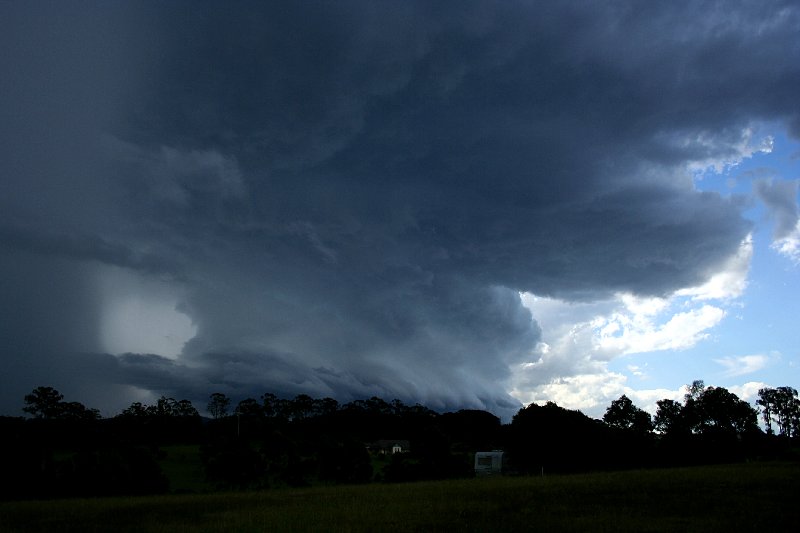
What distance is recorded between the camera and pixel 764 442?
354ft

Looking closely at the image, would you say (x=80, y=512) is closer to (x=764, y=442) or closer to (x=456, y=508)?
(x=456, y=508)

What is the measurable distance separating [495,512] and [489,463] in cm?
7091

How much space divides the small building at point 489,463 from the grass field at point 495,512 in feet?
172

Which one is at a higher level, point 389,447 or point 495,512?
point 389,447

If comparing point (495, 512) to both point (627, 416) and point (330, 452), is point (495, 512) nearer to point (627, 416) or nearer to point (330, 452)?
point (330, 452)

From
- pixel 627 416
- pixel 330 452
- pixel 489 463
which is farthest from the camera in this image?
pixel 627 416

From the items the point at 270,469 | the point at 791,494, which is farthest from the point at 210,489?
the point at 791,494

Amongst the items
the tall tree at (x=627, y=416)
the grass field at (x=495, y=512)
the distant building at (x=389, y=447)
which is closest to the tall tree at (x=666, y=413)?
the tall tree at (x=627, y=416)

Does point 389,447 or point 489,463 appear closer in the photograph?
point 489,463

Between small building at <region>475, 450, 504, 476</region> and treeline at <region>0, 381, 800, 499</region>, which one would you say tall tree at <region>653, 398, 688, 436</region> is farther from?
small building at <region>475, 450, 504, 476</region>

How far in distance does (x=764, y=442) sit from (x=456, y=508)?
98.9 meters

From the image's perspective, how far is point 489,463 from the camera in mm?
98312

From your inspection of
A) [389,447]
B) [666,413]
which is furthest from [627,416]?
[389,447]

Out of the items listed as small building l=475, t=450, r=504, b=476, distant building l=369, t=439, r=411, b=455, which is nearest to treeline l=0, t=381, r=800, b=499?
small building l=475, t=450, r=504, b=476
